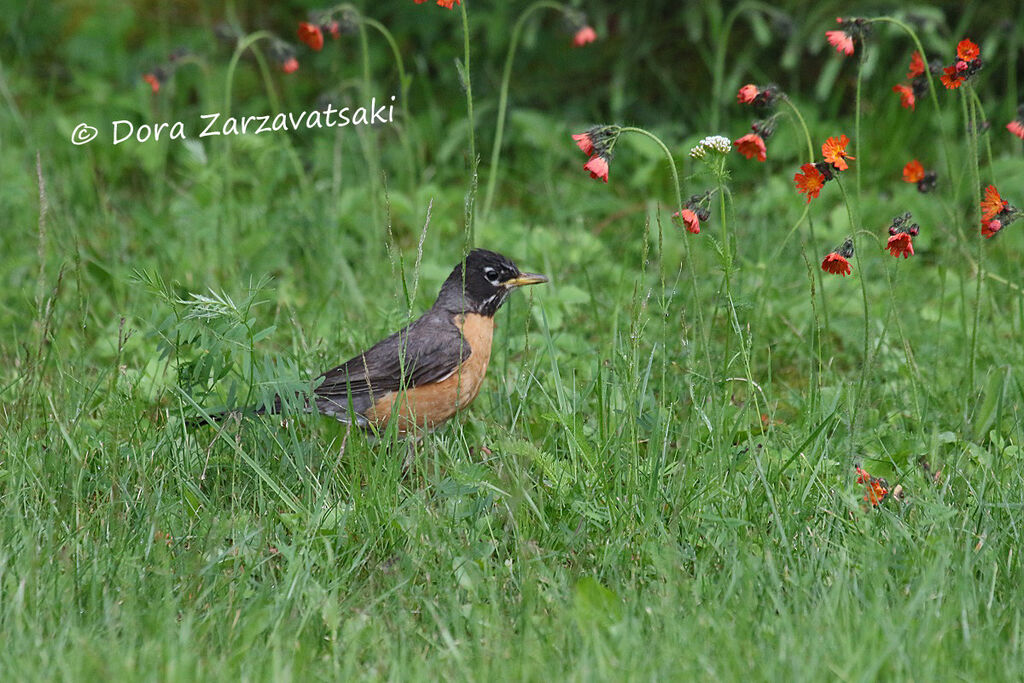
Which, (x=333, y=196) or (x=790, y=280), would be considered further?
(x=333, y=196)

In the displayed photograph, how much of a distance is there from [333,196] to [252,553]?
367 centimetres

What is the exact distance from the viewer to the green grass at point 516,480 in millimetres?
2842

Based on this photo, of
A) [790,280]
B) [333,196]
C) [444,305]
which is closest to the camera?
[444,305]

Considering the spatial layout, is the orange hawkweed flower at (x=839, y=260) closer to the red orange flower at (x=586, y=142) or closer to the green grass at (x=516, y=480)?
the green grass at (x=516, y=480)

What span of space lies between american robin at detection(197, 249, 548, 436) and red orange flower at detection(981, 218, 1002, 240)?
5.49ft

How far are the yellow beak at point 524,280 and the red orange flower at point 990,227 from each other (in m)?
1.64

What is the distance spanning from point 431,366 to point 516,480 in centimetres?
121

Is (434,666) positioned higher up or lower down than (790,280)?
higher up

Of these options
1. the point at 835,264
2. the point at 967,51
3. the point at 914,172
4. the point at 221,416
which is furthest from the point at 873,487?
the point at 221,416

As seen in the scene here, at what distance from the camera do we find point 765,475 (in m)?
3.55

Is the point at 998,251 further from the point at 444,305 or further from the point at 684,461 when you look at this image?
the point at 684,461

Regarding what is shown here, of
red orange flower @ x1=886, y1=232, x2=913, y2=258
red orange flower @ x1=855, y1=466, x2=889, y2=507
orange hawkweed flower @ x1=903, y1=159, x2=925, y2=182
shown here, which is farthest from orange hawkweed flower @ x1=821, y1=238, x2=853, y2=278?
orange hawkweed flower @ x1=903, y1=159, x2=925, y2=182

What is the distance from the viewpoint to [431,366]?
4.53 m

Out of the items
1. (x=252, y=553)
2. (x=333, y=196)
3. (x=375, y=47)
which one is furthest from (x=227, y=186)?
(x=252, y=553)
